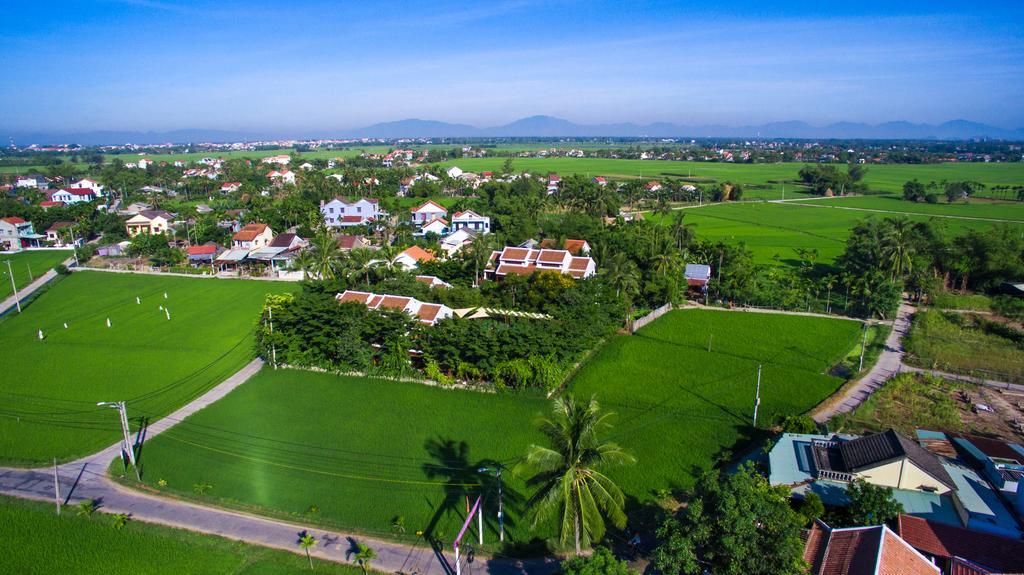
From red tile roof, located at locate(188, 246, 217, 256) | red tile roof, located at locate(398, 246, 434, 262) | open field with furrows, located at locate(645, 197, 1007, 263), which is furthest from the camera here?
open field with furrows, located at locate(645, 197, 1007, 263)

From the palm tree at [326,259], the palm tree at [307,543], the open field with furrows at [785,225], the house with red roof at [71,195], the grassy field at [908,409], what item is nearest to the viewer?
the palm tree at [307,543]

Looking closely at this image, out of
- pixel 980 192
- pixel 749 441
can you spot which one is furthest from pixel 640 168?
pixel 749 441

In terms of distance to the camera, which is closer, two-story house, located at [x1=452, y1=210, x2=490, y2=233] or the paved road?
the paved road

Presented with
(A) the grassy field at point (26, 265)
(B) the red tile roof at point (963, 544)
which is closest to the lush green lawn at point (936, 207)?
(B) the red tile roof at point (963, 544)

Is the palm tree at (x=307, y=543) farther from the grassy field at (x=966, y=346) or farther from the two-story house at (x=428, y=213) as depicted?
the two-story house at (x=428, y=213)

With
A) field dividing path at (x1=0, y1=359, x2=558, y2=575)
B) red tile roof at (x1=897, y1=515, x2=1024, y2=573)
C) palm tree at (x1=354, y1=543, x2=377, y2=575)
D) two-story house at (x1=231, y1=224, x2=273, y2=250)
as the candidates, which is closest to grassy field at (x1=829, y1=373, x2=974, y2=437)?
red tile roof at (x1=897, y1=515, x2=1024, y2=573)

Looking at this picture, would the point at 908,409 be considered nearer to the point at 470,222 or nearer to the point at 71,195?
the point at 470,222

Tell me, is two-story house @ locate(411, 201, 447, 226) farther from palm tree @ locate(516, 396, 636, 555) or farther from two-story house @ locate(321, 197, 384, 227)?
palm tree @ locate(516, 396, 636, 555)
